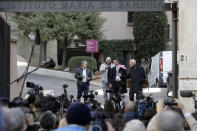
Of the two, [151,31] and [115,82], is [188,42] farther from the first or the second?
[151,31]

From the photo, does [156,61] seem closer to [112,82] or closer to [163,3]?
[112,82]

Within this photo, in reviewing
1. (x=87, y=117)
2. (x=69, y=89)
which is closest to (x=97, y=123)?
(x=87, y=117)

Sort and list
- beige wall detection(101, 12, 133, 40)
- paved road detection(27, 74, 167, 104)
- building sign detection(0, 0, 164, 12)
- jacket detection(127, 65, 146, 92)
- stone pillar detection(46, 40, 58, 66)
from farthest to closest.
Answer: beige wall detection(101, 12, 133, 40)
stone pillar detection(46, 40, 58, 66)
paved road detection(27, 74, 167, 104)
jacket detection(127, 65, 146, 92)
building sign detection(0, 0, 164, 12)

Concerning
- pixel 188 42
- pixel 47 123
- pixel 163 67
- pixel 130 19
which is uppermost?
pixel 130 19

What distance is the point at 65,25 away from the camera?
3158 centimetres

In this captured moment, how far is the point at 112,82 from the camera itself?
50.6ft

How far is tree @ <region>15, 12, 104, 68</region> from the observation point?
1251 inches

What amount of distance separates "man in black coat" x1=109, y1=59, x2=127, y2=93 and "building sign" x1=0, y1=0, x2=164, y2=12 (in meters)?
2.77

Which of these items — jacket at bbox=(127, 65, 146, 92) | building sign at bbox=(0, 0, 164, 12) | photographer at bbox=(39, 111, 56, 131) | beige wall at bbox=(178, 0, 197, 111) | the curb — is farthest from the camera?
the curb

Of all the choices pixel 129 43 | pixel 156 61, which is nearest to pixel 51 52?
pixel 129 43

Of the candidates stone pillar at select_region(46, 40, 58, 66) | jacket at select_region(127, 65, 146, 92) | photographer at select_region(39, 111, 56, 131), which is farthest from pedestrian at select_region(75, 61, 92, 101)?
stone pillar at select_region(46, 40, 58, 66)

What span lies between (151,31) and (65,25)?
707cm

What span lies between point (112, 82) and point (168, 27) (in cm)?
2173

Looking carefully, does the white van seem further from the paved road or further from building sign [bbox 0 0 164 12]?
building sign [bbox 0 0 164 12]
